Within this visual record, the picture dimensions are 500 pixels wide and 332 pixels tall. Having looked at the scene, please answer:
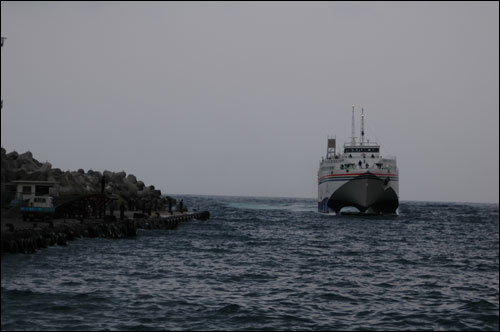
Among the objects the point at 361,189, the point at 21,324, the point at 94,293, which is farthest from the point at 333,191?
the point at 21,324

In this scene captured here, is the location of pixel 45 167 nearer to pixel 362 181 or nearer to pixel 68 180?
pixel 68 180

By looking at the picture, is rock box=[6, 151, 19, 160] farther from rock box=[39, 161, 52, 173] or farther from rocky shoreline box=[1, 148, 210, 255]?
rock box=[39, 161, 52, 173]

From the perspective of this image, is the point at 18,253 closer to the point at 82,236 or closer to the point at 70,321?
the point at 82,236

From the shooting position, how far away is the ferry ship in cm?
7981

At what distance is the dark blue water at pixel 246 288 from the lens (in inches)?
750

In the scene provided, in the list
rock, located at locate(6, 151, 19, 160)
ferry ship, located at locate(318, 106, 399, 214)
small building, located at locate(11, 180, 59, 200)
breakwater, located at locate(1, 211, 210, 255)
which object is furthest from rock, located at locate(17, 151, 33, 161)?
ferry ship, located at locate(318, 106, 399, 214)

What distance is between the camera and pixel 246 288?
25.5m

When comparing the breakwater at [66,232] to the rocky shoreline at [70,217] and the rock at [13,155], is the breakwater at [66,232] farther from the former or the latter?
the rock at [13,155]

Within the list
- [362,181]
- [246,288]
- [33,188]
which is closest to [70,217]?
[33,188]

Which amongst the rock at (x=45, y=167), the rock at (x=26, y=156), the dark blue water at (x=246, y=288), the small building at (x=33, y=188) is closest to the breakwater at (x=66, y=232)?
the dark blue water at (x=246, y=288)

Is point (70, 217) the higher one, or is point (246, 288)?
point (70, 217)

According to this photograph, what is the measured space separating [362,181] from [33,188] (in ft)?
159

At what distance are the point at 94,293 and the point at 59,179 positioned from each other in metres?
42.2

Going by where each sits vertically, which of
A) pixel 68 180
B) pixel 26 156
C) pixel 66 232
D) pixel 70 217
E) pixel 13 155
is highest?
pixel 13 155
